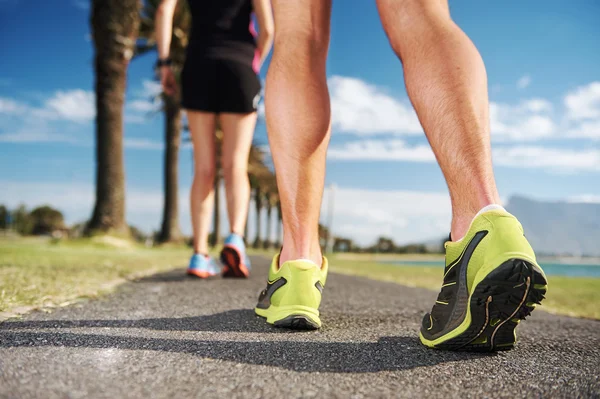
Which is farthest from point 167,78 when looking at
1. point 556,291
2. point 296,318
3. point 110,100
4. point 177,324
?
point 110,100

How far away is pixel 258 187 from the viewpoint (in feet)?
108

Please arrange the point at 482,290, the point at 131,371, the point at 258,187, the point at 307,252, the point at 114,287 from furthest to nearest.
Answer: the point at 258,187
the point at 114,287
the point at 307,252
the point at 482,290
the point at 131,371

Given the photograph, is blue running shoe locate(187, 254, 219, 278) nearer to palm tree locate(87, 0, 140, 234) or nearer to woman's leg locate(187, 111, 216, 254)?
woman's leg locate(187, 111, 216, 254)

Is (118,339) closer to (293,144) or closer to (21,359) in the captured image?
(21,359)

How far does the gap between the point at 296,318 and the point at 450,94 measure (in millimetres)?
744

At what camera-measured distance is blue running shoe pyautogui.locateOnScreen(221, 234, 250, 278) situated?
285cm

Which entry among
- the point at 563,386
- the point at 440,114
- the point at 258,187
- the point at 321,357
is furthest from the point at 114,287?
the point at 258,187

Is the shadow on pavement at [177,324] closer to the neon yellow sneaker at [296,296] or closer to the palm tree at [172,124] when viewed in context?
the neon yellow sneaker at [296,296]

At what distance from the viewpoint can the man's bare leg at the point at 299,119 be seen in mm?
1462

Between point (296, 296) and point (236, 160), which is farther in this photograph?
point (236, 160)

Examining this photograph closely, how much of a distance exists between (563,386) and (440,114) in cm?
68

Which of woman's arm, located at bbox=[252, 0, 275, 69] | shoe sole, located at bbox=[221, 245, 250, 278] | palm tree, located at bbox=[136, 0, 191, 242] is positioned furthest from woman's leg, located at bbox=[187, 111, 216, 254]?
palm tree, located at bbox=[136, 0, 191, 242]

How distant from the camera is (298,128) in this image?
1.48 meters

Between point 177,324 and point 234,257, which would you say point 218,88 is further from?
point 177,324
